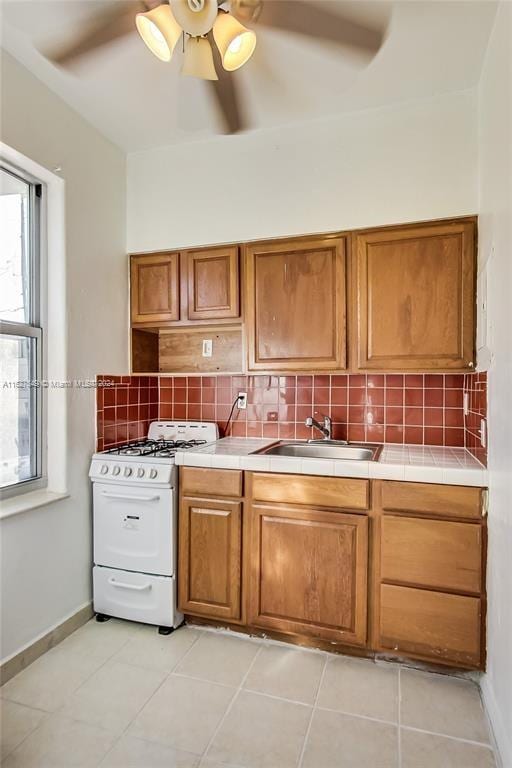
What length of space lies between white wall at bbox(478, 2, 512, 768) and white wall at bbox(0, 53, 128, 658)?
1959 mm

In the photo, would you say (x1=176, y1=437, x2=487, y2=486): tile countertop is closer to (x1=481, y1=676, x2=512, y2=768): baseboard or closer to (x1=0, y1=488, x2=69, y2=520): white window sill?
(x1=0, y1=488, x2=69, y2=520): white window sill

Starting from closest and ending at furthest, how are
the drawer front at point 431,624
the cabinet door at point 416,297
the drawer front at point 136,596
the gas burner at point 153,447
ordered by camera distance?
1. the drawer front at point 431,624
2. the cabinet door at point 416,297
3. the drawer front at point 136,596
4. the gas burner at point 153,447

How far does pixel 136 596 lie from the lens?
2270 millimetres

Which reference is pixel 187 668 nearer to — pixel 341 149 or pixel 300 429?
pixel 300 429

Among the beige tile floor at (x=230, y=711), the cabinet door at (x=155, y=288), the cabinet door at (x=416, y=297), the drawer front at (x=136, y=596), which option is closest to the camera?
the beige tile floor at (x=230, y=711)

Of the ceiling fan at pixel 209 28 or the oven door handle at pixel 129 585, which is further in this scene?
the oven door handle at pixel 129 585

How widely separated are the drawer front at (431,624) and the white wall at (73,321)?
159cm

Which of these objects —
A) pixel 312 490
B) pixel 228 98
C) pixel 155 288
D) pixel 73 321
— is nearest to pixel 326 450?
pixel 312 490

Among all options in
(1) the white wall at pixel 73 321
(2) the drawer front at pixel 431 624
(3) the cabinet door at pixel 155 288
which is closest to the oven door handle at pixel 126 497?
(1) the white wall at pixel 73 321

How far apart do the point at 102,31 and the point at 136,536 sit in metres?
2.27

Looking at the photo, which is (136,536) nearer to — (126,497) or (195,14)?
(126,497)

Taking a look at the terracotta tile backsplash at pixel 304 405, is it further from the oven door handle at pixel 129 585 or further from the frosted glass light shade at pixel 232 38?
the frosted glass light shade at pixel 232 38

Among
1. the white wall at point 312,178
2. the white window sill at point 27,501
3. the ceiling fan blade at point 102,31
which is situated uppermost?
the ceiling fan blade at point 102,31

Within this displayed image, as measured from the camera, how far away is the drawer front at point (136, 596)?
2.22 meters
